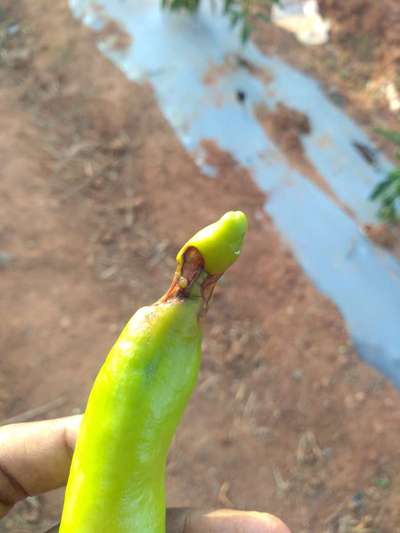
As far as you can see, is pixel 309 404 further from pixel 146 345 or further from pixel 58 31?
pixel 58 31

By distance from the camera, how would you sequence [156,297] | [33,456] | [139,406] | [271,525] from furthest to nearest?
[156,297] → [33,456] → [271,525] → [139,406]

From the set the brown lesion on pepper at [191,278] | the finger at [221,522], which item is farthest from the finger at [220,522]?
the brown lesion on pepper at [191,278]

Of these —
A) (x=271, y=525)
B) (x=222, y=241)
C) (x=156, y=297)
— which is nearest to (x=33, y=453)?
(x=271, y=525)

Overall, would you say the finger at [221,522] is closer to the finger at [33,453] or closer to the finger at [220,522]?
the finger at [220,522]

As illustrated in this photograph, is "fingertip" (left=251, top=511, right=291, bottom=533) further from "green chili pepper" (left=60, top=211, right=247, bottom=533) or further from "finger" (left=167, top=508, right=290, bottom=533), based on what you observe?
"green chili pepper" (left=60, top=211, right=247, bottom=533)

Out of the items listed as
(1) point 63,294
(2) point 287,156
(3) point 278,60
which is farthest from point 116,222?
(3) point 278,60

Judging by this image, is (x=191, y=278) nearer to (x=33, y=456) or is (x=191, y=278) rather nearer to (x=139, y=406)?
(x=139, y=406)

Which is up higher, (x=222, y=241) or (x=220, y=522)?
(x=222, y=241)
